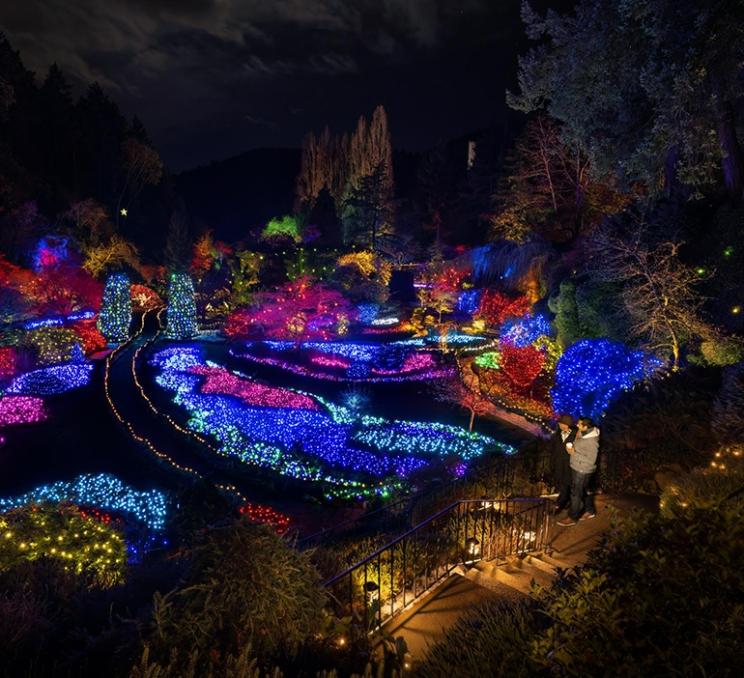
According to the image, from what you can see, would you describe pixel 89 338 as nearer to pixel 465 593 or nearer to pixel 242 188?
pixel 465 593

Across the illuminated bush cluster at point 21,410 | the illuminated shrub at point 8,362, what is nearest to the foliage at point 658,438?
the illuminated bush cluster at point 21,410

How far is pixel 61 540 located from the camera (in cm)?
823

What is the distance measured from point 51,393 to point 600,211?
29015 mm

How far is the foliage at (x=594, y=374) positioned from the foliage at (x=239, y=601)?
1290 cm

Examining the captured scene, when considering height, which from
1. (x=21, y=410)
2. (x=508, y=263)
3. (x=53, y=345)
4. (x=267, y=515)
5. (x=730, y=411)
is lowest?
(x=267, y=515)

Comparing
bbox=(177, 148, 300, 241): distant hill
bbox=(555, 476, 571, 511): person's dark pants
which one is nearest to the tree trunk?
bbox=(555, 476, 571, 511): person's dark pants

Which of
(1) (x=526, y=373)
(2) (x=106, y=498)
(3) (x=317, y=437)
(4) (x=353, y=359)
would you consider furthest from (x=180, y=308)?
(1) (x=526, y=373)

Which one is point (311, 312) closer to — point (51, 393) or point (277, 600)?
point (51, 393)

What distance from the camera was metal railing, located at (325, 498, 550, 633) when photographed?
Answer: 213 inches

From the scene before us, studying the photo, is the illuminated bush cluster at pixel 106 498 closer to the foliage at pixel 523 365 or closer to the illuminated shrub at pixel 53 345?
the illuminated shrub at pixel 53 345

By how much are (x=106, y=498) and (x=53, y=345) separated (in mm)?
12649

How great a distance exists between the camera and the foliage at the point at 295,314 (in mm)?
27531

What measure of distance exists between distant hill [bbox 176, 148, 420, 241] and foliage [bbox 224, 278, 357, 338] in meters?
46.8

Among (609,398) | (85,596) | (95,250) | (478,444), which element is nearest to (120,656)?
(85,596)
